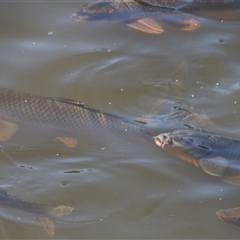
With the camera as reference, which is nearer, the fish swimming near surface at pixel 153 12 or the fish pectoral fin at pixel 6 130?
the fish pectoral fin at pixel 6 130

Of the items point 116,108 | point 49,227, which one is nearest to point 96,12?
point 116,108

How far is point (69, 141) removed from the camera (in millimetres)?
3953

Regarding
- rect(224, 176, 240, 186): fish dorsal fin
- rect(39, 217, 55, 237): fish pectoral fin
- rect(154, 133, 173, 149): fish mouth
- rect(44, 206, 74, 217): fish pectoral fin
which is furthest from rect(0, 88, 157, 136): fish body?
rect(39, 217, 55, 237): fish pectoral fin

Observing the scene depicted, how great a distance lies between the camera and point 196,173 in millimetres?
3785

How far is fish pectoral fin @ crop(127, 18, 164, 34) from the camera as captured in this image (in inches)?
204

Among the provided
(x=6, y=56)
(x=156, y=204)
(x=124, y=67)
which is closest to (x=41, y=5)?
(x=6, y=56)

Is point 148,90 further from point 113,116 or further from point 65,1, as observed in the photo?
point 65,1

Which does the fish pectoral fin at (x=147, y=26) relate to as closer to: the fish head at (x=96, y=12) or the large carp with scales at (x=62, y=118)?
A: the fish head at (x=96, y=12)

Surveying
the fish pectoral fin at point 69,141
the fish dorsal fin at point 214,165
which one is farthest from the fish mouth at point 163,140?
the fish pectoral fin at point 69,141

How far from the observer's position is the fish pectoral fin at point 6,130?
13.0ft

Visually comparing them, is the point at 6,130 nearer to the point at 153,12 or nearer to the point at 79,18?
the point at 79,18

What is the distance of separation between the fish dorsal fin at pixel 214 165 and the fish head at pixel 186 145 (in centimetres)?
6

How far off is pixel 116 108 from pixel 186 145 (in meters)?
0.73

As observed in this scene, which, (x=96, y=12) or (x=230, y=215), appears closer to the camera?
(x=230, y=215)
